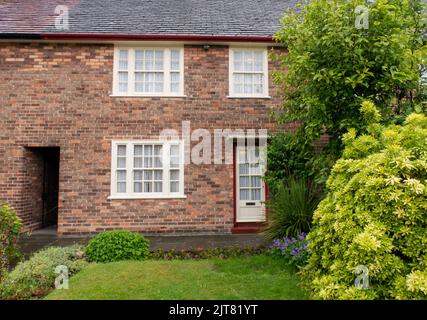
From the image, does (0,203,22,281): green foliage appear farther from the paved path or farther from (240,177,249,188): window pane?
(240,177,249,188): window pane

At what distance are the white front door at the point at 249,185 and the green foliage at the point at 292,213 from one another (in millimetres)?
2618

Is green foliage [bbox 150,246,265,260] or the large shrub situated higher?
the large shrub

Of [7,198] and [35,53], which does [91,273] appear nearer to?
[7,198]

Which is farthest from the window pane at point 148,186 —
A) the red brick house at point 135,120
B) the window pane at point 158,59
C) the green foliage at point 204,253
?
the window pane at point 158,59

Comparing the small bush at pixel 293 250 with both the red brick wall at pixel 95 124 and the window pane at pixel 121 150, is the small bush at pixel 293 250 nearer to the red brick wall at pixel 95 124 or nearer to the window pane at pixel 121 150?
the red brick wall at pixel 95 124

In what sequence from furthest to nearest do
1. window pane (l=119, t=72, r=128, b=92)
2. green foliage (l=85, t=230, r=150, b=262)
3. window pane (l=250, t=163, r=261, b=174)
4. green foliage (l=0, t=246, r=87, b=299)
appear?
→ window pane (l=250, t=163, r=261, b=174), window pane (l=119, t=72, r=128, b=92), green foliage (l=85, t=230, r=150, b=262), green foliage (l=0, t=246, r=87, b=299)

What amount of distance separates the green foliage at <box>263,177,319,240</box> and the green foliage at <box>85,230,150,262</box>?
267cm

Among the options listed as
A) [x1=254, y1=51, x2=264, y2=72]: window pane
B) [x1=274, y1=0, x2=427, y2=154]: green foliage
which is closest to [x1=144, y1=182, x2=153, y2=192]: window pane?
[x1=254, y1=51, x2=264, y2=72]: window pane

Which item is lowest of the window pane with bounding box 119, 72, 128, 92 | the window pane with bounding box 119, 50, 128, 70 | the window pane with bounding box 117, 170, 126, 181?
the window pane with bounding box 117, 170, 126, 181

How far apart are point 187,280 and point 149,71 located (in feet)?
21.6

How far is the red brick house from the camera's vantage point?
867 centimetres

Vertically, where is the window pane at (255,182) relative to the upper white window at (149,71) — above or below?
below

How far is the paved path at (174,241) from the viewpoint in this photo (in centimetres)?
708

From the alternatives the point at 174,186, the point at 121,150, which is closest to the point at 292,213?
the point at 174,186
